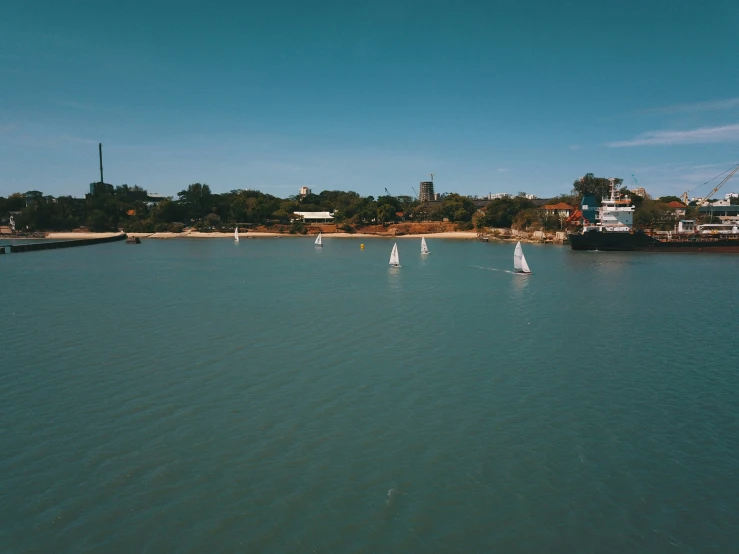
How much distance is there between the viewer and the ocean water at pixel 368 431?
11195mm

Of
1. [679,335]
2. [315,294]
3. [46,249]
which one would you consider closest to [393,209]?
[46,249]

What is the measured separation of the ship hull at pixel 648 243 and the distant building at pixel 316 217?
114 metres

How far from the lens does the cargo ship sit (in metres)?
92.9

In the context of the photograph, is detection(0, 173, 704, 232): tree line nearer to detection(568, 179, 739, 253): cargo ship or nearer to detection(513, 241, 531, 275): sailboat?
detection(568, 179, 739, 253): cargo ship

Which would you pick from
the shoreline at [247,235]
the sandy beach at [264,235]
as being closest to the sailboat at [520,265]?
the shoreline at [247,235]

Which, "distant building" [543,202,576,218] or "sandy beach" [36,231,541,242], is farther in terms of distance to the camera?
"sandy beach" [36,231,541,242]

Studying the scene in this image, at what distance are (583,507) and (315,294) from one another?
1339 inches

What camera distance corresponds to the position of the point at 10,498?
39.8ft

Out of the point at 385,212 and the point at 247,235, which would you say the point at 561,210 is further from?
the point at 247,235

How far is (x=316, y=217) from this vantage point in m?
193

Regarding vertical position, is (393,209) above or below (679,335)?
above

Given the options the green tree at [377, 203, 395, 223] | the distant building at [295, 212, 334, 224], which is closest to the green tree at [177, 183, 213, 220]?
Result: the distant building at [295, 212, 334, 224]

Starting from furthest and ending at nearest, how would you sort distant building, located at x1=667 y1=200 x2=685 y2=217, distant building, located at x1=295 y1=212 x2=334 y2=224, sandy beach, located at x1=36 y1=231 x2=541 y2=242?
distant building, located at x1=295 y1=212 x2=334 y2=224
sandy beach, located at x1=36 y1=231 x2=541 y2=242
distant building, located at x1=667 y1=200 x2=685 y2=217

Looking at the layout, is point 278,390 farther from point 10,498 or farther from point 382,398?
point 10,498
